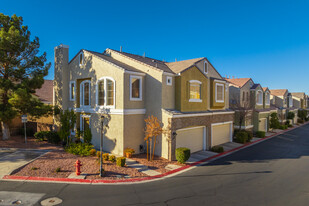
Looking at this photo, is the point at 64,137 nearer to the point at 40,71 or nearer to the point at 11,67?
the point at 40,71

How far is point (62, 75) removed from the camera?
19.3m

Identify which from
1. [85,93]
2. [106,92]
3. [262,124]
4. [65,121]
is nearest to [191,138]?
[106,92]

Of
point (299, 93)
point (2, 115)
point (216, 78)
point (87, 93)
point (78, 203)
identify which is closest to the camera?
point (78, 203)

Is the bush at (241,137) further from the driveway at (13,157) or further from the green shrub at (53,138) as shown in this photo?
the driveway at (13,157)

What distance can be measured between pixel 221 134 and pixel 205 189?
11.9 meters

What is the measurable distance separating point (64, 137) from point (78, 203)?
9522 millimetres

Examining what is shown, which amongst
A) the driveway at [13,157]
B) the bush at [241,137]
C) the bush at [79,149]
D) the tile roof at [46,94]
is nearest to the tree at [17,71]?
the driveway at [13,157]

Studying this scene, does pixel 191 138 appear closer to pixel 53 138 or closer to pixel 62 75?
pixel 53 138

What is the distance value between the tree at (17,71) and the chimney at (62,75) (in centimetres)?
153

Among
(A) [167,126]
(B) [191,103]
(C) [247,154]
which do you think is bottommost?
(C) [247,154]

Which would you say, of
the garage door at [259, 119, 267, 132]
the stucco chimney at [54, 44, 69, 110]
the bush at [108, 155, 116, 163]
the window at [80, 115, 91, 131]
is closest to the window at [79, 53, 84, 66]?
the stucco chimney at [54, 44, 69, 110]

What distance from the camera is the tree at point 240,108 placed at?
896 inches

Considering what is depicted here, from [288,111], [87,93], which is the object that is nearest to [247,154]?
[87,93]

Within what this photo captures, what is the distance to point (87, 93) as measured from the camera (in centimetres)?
1800
